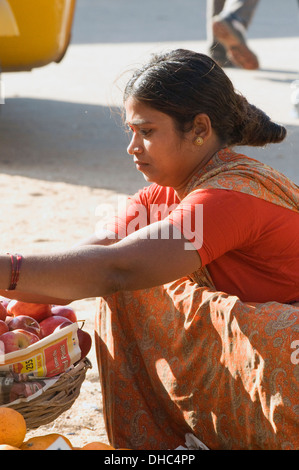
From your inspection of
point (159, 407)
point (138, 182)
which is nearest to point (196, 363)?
point (159, 407)

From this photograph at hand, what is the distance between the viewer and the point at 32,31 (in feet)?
19.1

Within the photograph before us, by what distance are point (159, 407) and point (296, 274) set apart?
0.61m

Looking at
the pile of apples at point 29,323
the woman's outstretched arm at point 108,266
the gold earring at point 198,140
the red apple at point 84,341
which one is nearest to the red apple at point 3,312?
the pile of apples at point 29,323

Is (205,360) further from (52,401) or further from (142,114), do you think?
(142,114)

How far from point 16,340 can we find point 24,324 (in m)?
0.11

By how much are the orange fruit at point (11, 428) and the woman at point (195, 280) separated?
328 mm

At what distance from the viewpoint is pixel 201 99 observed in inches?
89.6

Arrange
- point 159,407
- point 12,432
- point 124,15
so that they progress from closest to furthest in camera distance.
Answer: point 12,432
point 159,407
point 124,15

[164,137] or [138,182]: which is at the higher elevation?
[164,137]

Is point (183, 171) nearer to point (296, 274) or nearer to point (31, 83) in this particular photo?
point (296, 274)

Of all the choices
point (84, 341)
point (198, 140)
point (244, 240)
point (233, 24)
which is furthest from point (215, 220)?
point (233, 24)

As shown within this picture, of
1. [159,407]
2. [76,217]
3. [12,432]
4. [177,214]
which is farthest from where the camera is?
[76,217]

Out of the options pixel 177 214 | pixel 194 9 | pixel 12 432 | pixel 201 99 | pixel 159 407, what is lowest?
pixel 194 9

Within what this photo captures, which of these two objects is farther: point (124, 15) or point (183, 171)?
point (124, 15)
